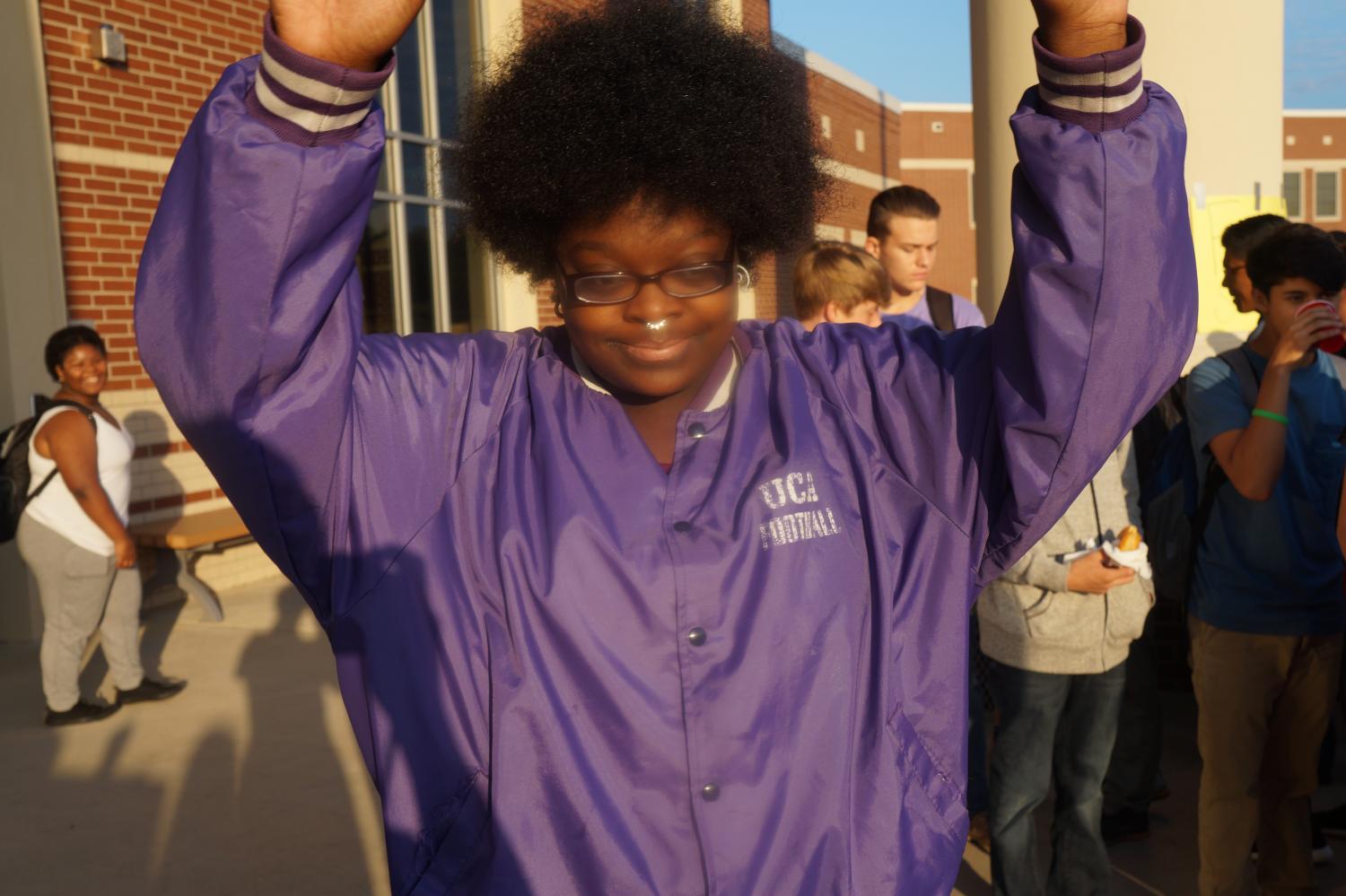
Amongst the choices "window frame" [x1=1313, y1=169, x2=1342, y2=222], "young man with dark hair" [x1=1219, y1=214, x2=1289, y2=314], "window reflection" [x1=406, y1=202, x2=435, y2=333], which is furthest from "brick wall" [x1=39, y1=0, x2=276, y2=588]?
"window frame" [x1=1313, y1=169, x2=1342, y2=222]

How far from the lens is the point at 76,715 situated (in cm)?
618

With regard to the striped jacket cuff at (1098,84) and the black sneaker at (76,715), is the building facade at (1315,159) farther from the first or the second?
the striped jacket cuff at (1098,84)

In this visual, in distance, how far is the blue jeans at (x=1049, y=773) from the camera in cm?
371

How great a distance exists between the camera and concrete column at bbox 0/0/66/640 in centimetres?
754

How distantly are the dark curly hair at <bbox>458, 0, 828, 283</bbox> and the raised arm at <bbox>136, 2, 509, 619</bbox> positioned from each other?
18.0 inches

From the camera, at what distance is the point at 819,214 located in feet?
7.31

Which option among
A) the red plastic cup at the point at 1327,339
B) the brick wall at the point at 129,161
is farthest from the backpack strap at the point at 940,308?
the brick wall at the point at 129,161

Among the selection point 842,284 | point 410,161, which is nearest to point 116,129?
point 410,161

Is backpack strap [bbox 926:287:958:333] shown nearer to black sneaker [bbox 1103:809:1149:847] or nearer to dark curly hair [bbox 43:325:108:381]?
black sneaker [bbox 1103:809:1149:847]

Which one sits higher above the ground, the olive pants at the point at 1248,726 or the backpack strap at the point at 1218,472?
the backpack strap at the point at 1218,472

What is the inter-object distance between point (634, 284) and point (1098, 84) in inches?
24.6

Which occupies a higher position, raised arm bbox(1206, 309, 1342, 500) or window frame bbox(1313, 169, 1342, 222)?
window frame bbox(1313, 169, 1342, 222)

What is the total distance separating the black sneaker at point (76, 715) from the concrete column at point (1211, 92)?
4829mm

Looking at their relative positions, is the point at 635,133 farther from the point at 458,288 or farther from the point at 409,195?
the point at 458,288
